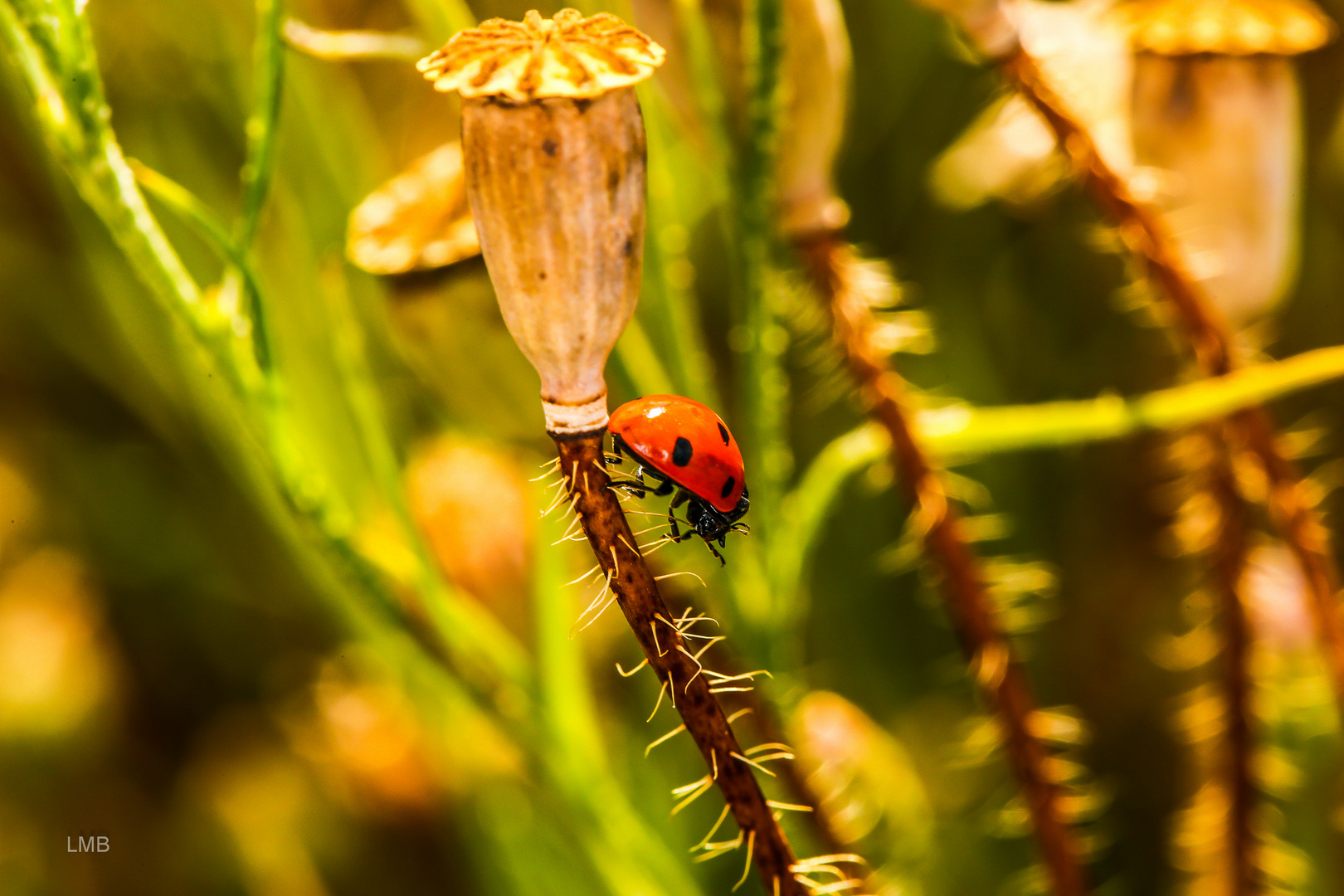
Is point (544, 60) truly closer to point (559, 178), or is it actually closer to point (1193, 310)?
point (559, 178)

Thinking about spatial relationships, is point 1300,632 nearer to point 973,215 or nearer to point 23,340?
point 973,215

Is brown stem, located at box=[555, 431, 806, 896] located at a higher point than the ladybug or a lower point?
lower

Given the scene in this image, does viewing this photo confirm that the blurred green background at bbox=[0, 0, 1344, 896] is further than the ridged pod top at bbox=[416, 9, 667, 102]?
Yes

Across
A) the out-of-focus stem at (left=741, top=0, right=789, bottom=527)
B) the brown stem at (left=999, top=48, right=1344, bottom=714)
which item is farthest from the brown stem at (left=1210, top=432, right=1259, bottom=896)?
the out-of-focus stem at (left=741, top=0, right=789, bottom=527)

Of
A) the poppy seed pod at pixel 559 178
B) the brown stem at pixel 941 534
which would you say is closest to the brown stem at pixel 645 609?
the poppy seed pod at pixel 559 178

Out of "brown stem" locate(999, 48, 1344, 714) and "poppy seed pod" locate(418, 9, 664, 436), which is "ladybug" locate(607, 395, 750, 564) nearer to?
"poppy seed pod" locate(418, 9, 664, 436)

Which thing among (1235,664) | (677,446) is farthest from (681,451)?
(1235,664)
